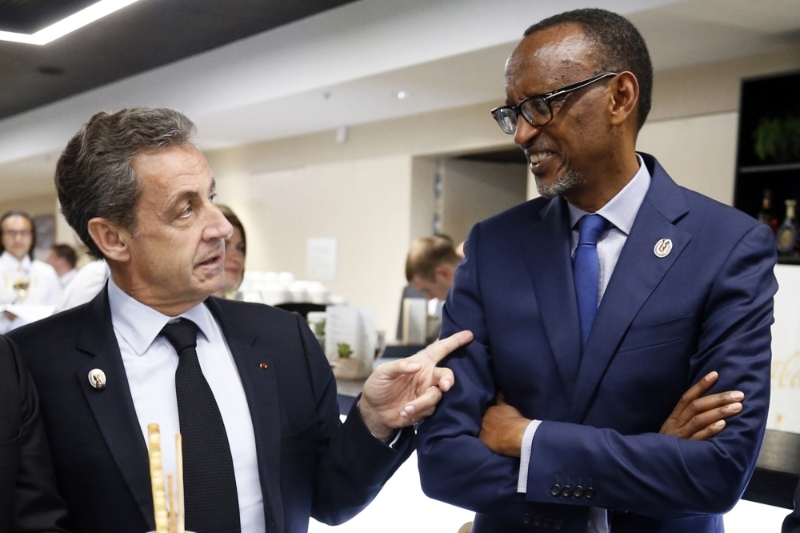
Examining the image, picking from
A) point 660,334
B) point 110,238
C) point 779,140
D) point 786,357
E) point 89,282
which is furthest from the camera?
point 779,140

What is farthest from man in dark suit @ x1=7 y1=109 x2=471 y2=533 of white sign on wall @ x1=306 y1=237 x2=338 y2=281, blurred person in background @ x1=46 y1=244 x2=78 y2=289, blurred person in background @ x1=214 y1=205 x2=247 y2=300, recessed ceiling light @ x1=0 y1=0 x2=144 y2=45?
blurred person in background @ x1=46 y1=244 x2=78 y2=289

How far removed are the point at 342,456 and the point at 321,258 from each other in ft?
25.7

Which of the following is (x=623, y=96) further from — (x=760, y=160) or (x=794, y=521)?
(x=760, y=160)

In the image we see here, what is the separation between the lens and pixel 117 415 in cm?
146

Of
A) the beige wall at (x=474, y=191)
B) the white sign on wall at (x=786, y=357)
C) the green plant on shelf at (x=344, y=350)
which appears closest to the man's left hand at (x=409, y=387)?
the white sign on wall at (x=786, y=357)

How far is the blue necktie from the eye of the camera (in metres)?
1.44

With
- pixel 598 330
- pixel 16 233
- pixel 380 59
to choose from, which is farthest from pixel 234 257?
pixel 16 233

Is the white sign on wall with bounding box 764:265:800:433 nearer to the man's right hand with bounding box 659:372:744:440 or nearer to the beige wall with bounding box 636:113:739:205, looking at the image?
the man's right hand with bounding box 659:372:744:440

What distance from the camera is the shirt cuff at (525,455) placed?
137 centimetres

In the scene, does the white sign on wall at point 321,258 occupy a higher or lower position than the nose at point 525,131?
lower

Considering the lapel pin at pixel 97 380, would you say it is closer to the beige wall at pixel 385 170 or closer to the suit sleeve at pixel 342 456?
the suit sleeve at pixel 342 456

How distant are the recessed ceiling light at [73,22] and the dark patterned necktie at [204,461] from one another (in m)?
3.94

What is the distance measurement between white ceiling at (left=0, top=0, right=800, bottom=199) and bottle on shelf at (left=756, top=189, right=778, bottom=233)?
3.12ft

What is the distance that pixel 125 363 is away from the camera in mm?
1528
